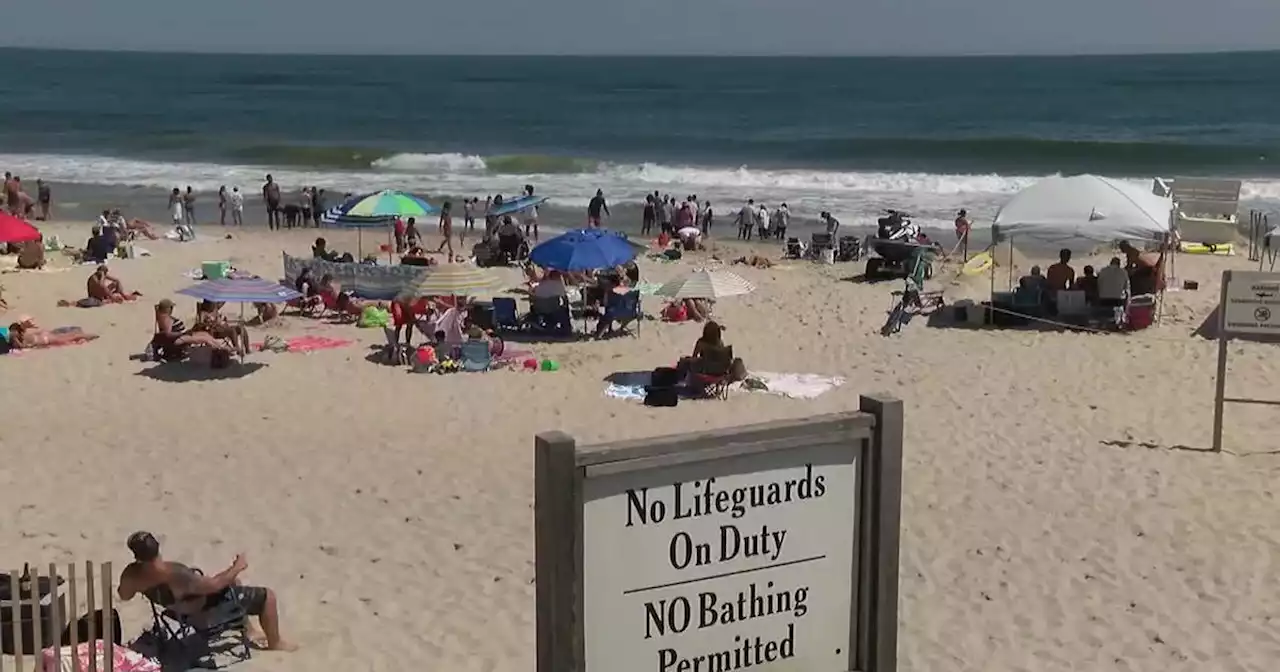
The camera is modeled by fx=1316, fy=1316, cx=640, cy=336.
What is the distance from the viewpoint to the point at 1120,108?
226 ft

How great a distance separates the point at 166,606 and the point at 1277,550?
239 inches

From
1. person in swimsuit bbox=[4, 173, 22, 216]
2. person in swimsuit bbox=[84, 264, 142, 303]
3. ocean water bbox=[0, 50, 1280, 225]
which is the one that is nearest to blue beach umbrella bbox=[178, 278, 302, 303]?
person in swimsuit bbox=[84, 264, 142, 303]

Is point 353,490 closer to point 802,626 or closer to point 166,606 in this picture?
point 166,606

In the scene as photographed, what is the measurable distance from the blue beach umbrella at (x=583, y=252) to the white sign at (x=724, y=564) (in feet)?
33.9

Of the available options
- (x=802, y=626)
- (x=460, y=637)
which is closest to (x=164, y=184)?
(x=460, y=637)

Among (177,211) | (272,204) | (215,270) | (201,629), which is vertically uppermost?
(272,204)

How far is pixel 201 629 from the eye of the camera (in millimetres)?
5898

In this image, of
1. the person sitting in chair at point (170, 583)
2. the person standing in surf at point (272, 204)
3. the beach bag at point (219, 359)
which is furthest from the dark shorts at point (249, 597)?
the person standing in surf at point (272, 204)

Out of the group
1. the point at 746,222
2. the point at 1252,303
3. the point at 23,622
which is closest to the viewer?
the point at 23,622

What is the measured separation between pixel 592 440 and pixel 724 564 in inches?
272

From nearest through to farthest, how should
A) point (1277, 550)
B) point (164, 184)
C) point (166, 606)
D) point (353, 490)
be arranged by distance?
point (166, 606), point (1277, 550), point (353, 490), point (164, 184)

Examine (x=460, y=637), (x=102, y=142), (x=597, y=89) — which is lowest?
(x=460, y=637)

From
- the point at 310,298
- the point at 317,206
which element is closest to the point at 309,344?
the point at 310,298

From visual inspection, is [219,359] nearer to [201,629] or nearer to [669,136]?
[201,629]
